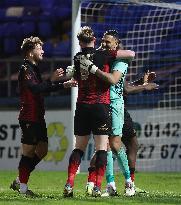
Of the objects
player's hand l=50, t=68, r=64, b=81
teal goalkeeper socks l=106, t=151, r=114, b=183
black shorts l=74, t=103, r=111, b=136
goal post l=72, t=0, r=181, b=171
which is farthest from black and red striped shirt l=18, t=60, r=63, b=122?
goal post l=72, t=0, r=181, b=171

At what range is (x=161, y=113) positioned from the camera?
14.9 metres

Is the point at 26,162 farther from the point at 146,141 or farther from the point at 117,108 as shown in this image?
the point at 146,141

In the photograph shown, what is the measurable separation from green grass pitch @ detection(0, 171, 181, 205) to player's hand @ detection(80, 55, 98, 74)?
1.17 metres

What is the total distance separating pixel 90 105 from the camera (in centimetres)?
826

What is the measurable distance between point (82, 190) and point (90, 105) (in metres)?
1.99

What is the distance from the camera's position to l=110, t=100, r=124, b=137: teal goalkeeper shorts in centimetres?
880

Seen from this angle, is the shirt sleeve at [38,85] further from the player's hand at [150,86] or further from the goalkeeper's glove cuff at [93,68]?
the player's hand at [150,86]

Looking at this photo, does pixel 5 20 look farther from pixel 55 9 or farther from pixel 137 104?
pixel 137 104

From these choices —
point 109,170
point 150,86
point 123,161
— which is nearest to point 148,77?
point 150,86

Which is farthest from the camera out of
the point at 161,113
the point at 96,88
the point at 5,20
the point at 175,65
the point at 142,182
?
the point at 5,20

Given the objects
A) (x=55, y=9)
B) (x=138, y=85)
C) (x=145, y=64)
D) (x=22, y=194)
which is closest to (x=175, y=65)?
(x=145, y=64)

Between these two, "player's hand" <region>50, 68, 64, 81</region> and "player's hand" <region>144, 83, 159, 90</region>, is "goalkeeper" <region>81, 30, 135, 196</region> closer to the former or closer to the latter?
"player's hand" <region>144, 83, 159, 90</region>

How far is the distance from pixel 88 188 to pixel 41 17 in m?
11.0

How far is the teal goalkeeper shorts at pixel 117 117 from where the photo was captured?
8.80m
